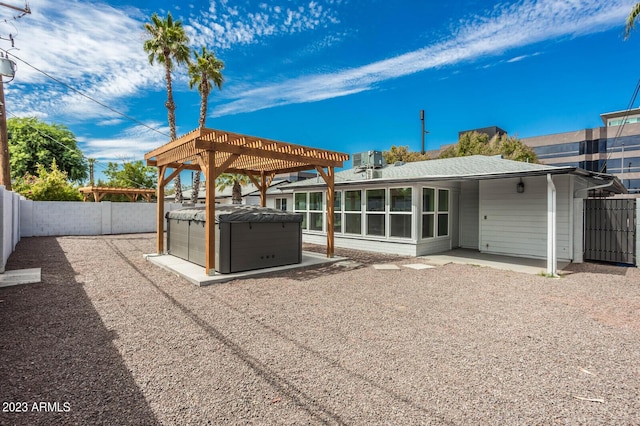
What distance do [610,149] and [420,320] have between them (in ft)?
148

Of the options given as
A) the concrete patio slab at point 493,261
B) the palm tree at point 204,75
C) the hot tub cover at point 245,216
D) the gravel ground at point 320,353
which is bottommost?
the gravel ground at point 320,353

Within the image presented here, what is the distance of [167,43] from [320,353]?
16.2 m

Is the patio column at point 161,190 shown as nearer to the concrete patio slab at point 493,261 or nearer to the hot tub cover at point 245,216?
the hot tub cover at point 245,216

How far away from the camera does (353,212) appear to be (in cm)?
1030

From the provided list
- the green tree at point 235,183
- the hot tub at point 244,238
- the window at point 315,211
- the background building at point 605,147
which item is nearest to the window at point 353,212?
the window at point 315,211

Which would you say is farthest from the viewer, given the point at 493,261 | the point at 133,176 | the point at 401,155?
the point at 133,176

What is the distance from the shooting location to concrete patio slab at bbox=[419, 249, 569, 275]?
6945 mm

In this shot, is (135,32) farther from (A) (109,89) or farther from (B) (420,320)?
(B) (420,320)

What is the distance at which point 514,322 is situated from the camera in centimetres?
373

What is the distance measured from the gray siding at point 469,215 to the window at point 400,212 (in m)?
2.59

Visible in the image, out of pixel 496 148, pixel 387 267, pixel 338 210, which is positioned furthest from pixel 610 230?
pixel 496 148

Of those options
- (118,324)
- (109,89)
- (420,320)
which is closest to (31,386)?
(118,324)

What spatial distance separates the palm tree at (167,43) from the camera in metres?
14.1

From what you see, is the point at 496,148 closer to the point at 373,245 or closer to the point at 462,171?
the point at 462,171
